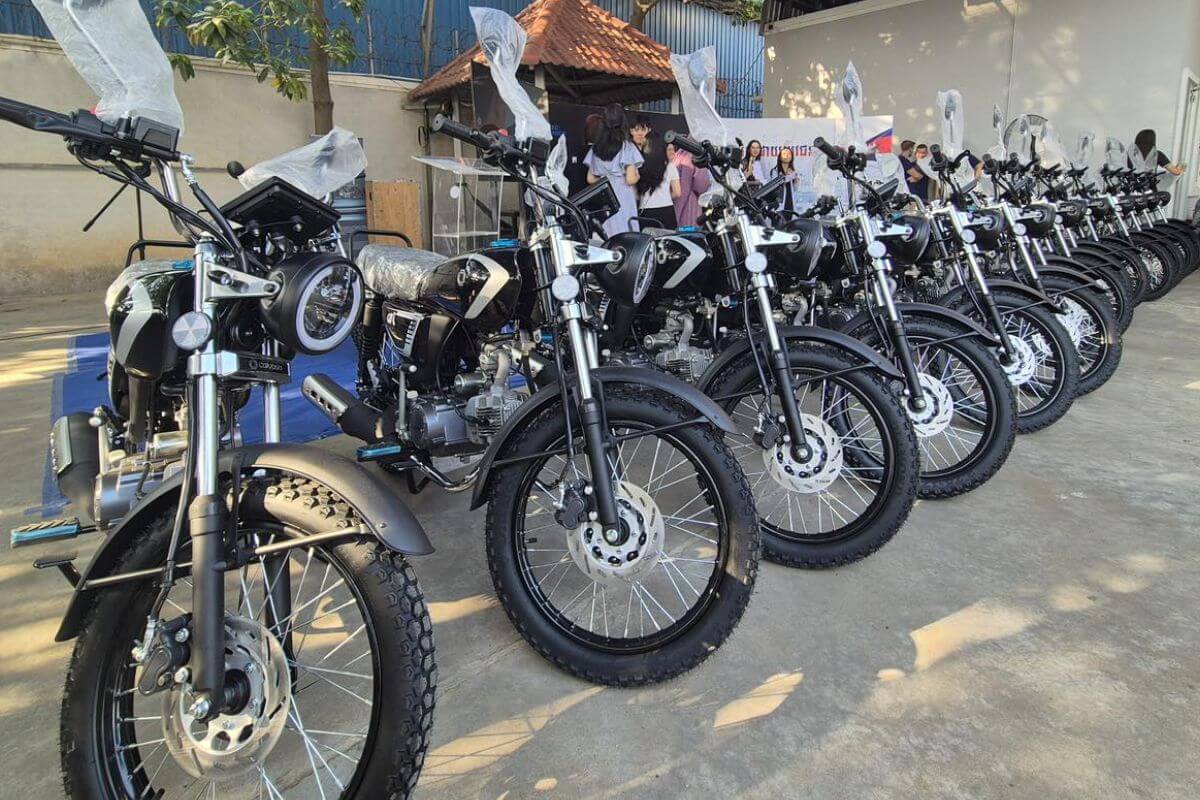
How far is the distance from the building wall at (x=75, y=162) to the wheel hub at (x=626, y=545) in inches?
346

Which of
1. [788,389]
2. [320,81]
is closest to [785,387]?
[788,389]

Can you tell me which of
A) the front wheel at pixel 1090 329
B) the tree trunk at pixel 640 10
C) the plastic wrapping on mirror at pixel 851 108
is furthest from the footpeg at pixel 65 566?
the tree trunk at pixel 640 10

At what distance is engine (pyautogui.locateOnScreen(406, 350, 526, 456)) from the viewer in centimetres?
247

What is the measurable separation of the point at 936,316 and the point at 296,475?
253 cm

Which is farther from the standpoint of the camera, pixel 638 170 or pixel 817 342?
pixel 638 170

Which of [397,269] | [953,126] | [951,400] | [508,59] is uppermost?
[953,126]

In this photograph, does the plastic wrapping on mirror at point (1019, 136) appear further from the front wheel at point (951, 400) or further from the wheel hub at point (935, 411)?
the wheel hub at point (935, 411)

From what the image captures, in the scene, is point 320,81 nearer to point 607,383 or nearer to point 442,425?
point 442,425

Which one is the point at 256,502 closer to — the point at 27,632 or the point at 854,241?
the point at 27,632

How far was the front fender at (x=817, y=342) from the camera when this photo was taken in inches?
92.4

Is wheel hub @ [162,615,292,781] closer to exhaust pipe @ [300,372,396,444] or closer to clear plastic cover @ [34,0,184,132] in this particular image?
clear plastic cover @ [34,0,184,132]

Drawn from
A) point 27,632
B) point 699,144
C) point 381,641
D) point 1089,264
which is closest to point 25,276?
point 27,632

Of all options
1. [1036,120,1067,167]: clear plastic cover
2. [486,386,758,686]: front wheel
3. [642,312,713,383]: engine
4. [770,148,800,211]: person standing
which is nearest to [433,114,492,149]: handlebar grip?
[486,386,758,686]: front wheel

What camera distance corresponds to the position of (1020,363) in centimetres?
345
